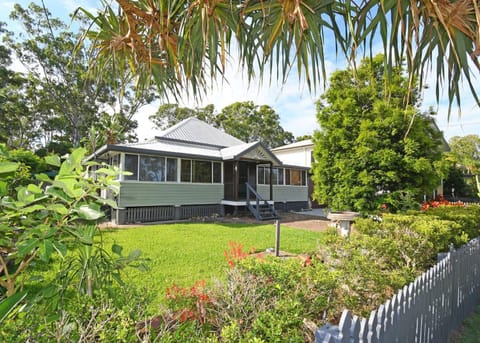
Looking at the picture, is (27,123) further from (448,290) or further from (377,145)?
(448,290)

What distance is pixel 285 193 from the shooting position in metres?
18.8

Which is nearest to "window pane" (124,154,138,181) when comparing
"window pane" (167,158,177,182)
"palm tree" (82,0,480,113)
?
"window pane" (167,158,177,182)

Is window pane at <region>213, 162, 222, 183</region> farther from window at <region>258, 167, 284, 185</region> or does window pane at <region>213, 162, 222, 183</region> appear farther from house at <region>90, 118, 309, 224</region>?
window at <region>258, 167, 284, 185</region>

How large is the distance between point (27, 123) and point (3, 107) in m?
3.93

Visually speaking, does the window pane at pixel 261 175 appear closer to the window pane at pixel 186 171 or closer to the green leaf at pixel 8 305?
the window pane at pixel 186 171

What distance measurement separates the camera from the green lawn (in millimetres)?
4773

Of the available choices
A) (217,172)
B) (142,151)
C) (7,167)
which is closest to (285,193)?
(217,172)

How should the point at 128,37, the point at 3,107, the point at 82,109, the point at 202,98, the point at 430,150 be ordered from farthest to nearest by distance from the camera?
the point at 82,109 < the point at 3,107 < the point at 430,150 < the point at 202,98 < the point at 128,37

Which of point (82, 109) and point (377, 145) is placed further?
point (82, 109)

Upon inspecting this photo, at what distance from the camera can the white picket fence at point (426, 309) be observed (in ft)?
4.89

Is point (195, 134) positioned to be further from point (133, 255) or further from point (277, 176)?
point (133, 255)

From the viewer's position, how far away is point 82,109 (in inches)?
1085

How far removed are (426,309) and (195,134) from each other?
17.7 m

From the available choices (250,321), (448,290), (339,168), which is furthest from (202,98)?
(339,168)
